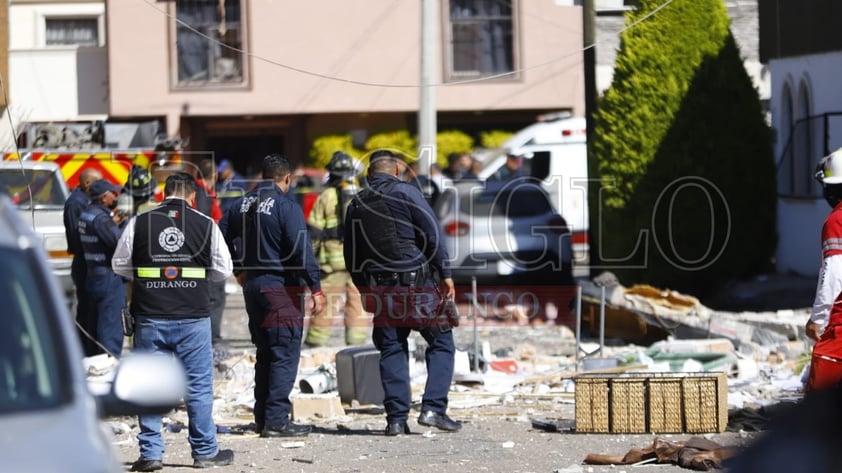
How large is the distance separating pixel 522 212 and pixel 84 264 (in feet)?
21.1

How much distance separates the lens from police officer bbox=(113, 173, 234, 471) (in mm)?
8156

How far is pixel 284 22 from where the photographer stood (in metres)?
27.9

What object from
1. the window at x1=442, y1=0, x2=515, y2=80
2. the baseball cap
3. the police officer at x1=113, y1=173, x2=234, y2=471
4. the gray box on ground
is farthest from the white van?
the police officer at x1=113, y1=173, x2=234, y2=471

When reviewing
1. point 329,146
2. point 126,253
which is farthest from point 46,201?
point 329,146

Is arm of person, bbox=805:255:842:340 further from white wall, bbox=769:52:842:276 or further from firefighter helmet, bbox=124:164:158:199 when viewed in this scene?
white wall, bbox=769:52:842:276

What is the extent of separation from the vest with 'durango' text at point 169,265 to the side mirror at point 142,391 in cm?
355

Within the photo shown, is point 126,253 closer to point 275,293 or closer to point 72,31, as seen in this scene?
point 275,293

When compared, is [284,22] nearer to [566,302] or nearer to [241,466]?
[566,302]

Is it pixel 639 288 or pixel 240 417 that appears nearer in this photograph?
pixel 240 417

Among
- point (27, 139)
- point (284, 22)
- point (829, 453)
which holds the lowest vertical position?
point (829, 453)

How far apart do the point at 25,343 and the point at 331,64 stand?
78.7 feet

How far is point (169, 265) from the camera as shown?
815cm

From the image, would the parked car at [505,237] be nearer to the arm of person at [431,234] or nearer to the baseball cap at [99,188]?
the baseball cap at [99,188]

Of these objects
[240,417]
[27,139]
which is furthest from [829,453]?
[27,139]
